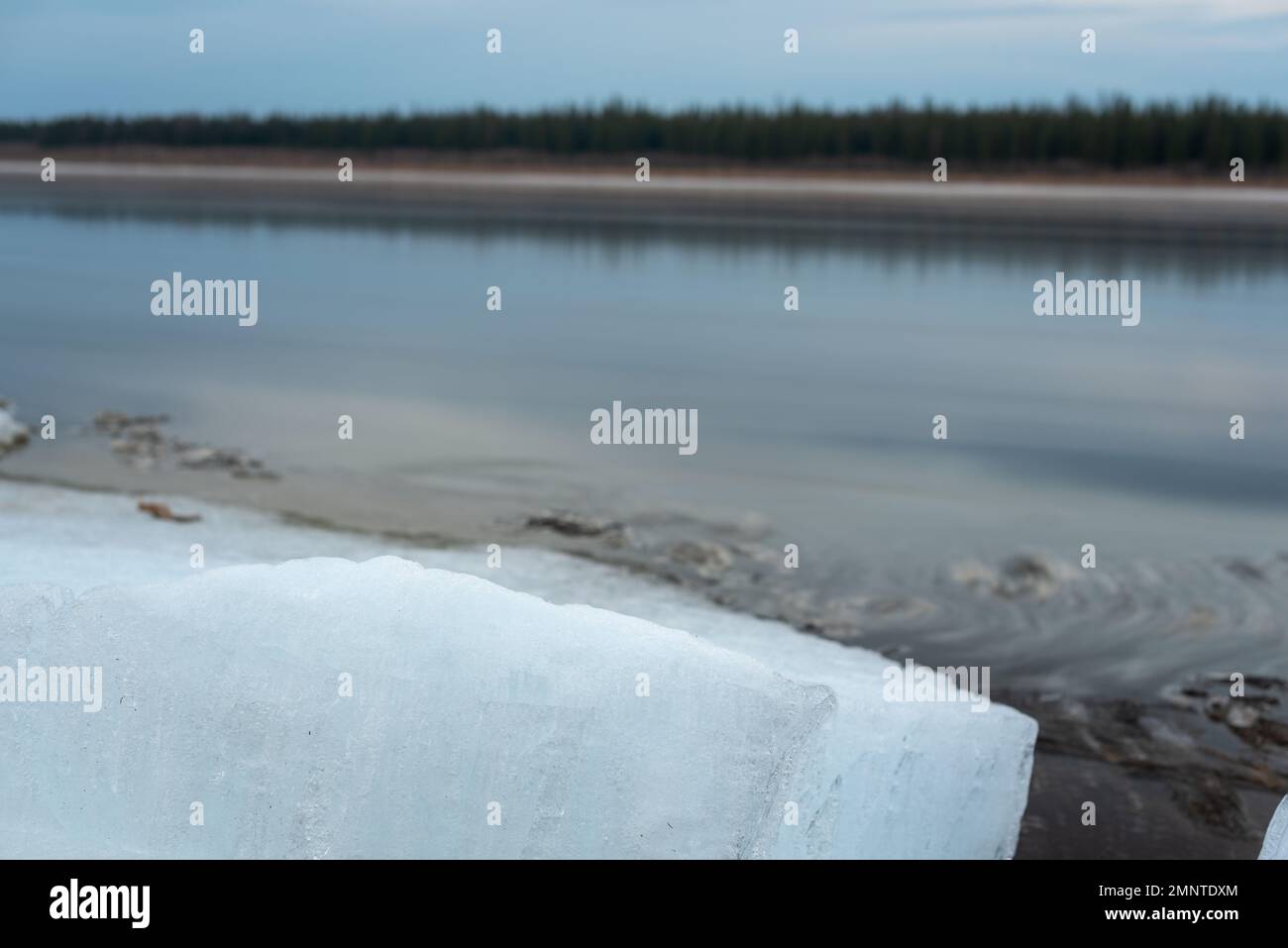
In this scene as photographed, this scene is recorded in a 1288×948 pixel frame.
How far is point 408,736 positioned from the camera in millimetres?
3346

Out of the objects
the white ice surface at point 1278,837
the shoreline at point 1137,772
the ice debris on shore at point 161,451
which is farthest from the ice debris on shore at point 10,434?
the white ice surface at point 1278,837

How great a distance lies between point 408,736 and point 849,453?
8041 millimetres

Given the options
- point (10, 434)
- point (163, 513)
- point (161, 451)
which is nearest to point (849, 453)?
point (161, 451)

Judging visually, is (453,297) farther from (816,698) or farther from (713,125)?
(713,125)

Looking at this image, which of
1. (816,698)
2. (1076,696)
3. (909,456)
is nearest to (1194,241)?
(909,456)

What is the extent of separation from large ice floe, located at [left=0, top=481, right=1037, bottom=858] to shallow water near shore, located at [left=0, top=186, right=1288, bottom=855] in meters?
1.34

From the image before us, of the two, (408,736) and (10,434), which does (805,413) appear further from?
(408,736)

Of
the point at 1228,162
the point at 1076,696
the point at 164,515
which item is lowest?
the point at 1076,696

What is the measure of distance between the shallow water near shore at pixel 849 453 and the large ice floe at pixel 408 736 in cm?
134

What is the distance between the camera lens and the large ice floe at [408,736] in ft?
10.6

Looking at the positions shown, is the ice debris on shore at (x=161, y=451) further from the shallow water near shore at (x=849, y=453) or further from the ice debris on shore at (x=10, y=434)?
the ice debris on shore at (x=10, y=434)
